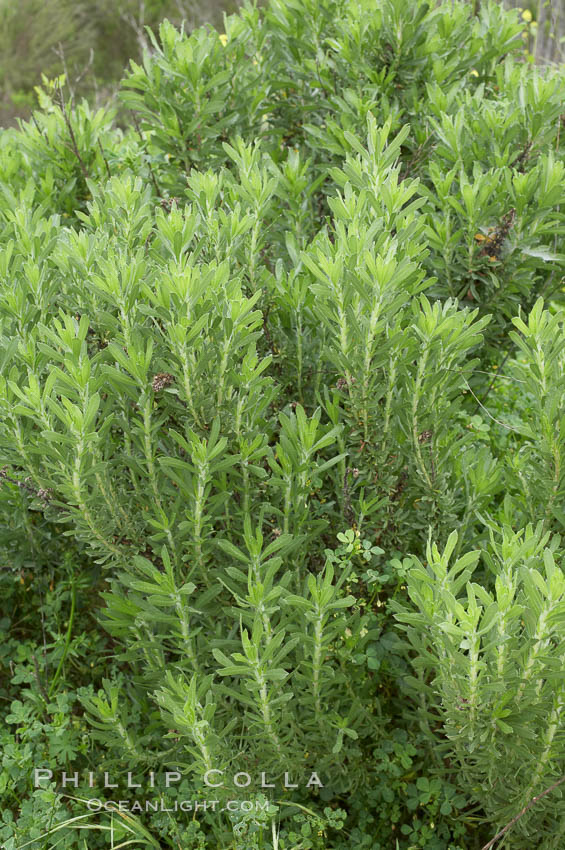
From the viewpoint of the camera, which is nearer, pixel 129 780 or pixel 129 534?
pixel 129 534

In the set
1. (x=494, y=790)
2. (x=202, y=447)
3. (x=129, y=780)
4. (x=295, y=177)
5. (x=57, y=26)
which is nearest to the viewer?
(x=202, y=447)

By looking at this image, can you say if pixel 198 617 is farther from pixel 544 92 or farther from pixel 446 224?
pixel 544 92

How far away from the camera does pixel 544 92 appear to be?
2.72 metres

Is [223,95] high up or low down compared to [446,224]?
up

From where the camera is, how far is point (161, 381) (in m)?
2.00

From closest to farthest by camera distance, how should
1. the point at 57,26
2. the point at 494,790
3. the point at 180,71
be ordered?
the point at 494,790 < the point at 180,71 < the point at 57,26

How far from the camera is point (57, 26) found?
47.4ft

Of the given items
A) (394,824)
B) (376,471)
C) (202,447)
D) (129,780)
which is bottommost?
(394,824)

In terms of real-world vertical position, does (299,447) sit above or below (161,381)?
below

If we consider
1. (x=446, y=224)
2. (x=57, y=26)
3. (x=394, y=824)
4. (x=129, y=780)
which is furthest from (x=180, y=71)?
(x=57, y=26)

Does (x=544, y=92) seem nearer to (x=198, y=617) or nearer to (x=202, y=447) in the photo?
(x=202, y=447)

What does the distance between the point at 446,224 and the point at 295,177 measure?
21.7 inches

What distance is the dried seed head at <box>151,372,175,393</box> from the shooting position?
200 centimetres

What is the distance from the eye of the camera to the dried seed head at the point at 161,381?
1999 millimetres
